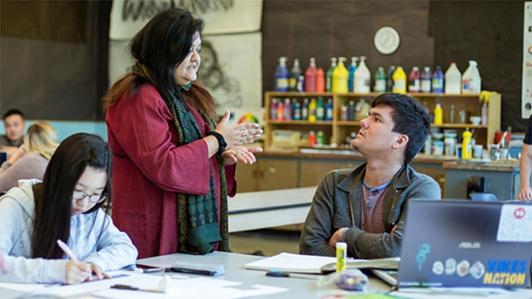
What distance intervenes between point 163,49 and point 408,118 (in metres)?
0.88

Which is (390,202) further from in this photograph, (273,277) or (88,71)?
(88,71)

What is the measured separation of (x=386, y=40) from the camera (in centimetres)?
843

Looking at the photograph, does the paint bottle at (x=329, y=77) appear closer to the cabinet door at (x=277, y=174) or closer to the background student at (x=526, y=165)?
the cabinet door at (x=277, y=174)

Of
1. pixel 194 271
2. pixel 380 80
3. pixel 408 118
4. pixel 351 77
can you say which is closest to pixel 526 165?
pixel 408 118

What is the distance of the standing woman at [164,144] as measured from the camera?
279cm

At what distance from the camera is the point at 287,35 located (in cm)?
902

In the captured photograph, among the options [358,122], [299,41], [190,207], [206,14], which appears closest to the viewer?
[190,207]

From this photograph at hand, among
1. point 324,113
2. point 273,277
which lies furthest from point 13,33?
point 273,277

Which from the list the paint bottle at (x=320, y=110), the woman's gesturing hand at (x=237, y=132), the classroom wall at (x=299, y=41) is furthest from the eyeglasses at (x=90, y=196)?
the paint bottle at (x=320, y=110)

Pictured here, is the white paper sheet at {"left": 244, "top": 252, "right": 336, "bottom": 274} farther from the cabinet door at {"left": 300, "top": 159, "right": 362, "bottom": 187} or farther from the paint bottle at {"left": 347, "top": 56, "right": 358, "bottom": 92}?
the paint bottle at {"left": 347, "top": 56, "right": 358, "bottom": 92}

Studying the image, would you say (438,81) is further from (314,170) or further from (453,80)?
(314,170)

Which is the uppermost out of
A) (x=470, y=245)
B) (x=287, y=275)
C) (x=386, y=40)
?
(x=386, y=40)

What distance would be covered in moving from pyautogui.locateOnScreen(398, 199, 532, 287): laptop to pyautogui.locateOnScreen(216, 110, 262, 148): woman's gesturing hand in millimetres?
933

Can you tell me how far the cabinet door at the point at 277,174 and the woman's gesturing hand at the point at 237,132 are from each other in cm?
535
